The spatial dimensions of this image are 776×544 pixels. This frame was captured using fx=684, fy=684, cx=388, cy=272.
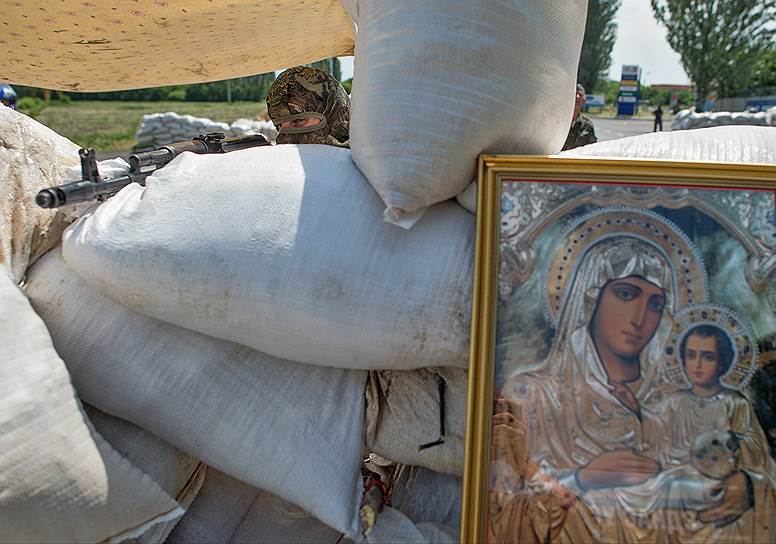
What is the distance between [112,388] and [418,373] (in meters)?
0.56

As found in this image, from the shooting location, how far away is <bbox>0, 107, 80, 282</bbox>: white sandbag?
129cm

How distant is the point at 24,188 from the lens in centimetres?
131

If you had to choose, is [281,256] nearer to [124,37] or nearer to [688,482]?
[688,482]

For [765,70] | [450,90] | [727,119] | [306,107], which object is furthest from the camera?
[765,70]

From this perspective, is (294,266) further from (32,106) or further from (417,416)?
(32,106)

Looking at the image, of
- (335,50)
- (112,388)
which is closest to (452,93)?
(112,388)

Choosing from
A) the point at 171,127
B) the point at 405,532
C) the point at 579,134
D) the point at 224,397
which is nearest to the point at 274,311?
the point at 224,397

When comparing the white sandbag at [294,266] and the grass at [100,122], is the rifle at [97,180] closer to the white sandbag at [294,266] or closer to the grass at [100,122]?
the white sandbag at [294,266]

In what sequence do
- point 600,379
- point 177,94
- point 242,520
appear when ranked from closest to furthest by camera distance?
point 600,379 → point 242,520 → point 177,94

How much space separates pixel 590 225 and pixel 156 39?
1.35 meters

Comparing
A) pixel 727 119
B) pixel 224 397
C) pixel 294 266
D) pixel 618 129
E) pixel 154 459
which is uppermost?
pixel 294 266

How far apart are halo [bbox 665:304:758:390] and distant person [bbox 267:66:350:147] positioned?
1.84 meters

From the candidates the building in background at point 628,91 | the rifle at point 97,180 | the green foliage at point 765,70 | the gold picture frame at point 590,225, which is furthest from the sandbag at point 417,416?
the building in background at point 628,91

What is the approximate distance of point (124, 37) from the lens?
69.8 inches
